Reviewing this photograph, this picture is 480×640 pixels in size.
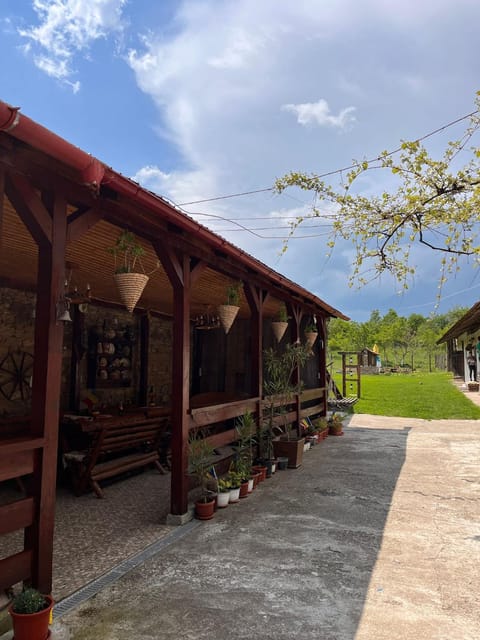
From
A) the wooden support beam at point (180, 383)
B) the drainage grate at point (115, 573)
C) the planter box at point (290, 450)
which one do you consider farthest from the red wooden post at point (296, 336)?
the drainage grate at point (115, 573)

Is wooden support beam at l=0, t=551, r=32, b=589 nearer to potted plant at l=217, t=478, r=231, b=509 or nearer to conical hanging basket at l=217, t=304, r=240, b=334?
potted plant at l=217, t=478, r=231, b=509

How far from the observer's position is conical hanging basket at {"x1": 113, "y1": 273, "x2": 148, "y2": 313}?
309 cm

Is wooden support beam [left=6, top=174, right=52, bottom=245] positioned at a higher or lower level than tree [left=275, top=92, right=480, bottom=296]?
lower

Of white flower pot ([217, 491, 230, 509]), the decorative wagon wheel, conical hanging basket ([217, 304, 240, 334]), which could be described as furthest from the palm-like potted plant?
the decorative wagon wheel

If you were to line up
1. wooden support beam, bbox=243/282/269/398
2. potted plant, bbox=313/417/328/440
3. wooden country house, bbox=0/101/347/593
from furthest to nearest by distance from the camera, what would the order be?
potted plant, bbox=313/417/328/440 → wooden support beam, bbox=243/282/269/398 → wooden country house, bbox=0/101/347/593

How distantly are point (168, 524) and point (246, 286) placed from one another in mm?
2811

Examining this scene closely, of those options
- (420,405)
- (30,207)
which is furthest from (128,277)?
(420,405)

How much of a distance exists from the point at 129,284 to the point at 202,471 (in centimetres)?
186

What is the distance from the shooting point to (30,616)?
1.95m

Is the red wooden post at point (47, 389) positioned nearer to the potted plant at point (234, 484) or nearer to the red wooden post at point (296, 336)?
the potted plant at point (234, 484)

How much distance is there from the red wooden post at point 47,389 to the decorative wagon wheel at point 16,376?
3.29 metres

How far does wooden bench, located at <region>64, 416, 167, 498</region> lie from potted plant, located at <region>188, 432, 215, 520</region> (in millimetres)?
1015

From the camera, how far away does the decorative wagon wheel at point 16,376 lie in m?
5.34

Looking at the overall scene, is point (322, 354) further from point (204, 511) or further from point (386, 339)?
point (386, 339)
